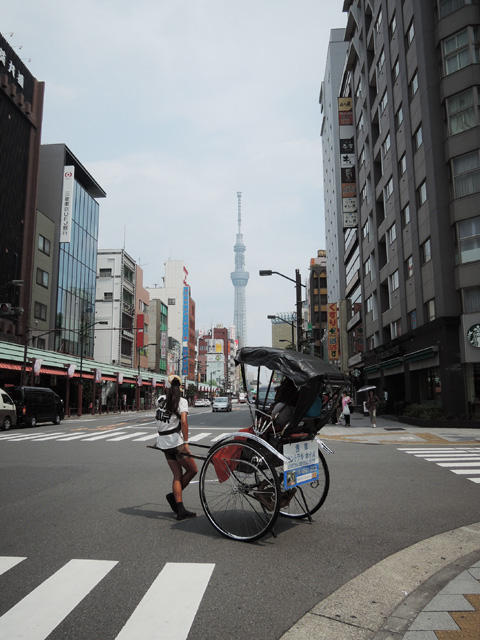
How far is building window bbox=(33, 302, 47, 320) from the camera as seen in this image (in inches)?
1916

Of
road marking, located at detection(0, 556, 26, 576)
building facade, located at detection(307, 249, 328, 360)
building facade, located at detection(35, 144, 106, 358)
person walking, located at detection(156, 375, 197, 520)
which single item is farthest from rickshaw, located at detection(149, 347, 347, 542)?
building facade, located at detection(307, 249, 328, 360)

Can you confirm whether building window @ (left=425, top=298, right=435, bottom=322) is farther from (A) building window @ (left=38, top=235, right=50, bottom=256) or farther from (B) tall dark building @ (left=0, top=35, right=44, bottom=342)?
(A) building window @ (left=38, top=235, right=50, bottom=256)

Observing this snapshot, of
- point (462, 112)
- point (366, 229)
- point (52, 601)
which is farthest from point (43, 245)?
point (52, 601)

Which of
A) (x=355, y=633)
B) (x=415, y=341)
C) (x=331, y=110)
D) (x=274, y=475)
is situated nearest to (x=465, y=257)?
(x=415, y=341)

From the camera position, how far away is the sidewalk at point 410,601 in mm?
3352

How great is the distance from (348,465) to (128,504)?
6.27m

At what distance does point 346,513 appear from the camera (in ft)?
22.5

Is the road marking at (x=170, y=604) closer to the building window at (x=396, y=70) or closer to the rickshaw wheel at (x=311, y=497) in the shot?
the rickshaw wheel at (x=311, y=497)

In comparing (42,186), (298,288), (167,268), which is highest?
(167,268)

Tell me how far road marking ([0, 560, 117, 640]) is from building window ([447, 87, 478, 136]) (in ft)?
91.0

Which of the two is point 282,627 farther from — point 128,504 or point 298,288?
point 298,288

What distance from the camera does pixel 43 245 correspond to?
50.9 metres

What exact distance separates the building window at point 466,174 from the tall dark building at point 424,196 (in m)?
0.05

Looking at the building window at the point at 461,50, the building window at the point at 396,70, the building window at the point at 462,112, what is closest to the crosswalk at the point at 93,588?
the building window at the point at 462,112
